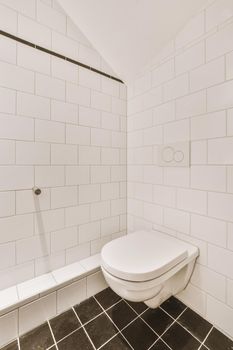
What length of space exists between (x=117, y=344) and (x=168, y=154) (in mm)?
1127

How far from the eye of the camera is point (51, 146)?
1154mm

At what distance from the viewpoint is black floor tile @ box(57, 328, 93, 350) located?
0.90 m

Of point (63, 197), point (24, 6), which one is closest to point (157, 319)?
point (63, 197)

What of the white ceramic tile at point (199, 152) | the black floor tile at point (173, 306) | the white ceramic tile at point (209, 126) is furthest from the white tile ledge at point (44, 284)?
the white ceramic tile at point (209, 126)

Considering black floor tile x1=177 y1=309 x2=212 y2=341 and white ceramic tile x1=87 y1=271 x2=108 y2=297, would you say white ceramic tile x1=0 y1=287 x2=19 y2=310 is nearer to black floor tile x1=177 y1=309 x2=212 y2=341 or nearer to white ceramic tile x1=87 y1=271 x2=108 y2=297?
white ceramic tile x1=87 y1=271 x2=108 y2=297

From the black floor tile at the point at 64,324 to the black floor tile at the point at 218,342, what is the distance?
72 centimetres

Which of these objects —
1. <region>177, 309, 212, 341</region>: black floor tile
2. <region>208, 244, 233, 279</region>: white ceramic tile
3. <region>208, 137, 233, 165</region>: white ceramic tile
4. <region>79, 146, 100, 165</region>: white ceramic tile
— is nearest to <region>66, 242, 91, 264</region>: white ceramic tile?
<region>79, 146, 100, 165</region>: white ceramic tile

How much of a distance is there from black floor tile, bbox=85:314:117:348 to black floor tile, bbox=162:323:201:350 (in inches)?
11.7

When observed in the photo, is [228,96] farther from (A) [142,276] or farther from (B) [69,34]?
(B) [69,34]

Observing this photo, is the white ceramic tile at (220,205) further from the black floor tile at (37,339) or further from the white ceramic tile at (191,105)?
the black floor tile at (37,339)

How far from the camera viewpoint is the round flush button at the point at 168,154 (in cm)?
118

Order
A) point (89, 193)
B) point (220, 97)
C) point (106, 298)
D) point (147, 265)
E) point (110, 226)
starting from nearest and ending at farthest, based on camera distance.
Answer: point (147, 265)
point (220, 97)
point (106, 298)
point (89, 193)
point (110, 226)

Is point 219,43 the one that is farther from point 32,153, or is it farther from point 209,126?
point 32,153

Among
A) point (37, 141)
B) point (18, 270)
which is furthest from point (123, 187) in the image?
point (18, 270)
